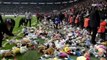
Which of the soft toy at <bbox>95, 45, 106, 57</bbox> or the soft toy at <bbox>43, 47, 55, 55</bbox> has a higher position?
the soft toy at <bbox>43, 47, 55, 55</bbox>

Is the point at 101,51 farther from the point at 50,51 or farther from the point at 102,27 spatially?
the point at 102,27

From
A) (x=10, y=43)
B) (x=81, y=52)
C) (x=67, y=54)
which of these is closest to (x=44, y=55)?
(x=67, y=54)

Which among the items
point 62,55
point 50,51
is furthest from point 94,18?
point 62,55

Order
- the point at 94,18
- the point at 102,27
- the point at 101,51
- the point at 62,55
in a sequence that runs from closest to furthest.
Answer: the point at 62,55 → the point at 101,51 → the point at 94,18 → the point at 102,27

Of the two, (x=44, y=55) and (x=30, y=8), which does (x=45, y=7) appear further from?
(x=44, y=55)

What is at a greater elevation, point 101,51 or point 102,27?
point 101,51

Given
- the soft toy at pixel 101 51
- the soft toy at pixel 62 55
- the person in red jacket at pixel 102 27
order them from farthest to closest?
the person in red jacket at pixel 102 27
the soft toy at pixel 101 51
the soft toy at pixel 62 55

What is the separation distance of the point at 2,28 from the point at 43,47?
5.23 feet

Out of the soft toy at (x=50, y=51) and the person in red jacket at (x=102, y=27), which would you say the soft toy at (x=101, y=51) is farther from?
the person in red jacket at (x=102, y=27)

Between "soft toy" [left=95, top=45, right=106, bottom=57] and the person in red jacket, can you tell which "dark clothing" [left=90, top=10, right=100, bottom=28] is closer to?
the person in red jacket

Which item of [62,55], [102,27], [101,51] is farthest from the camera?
[102,27]

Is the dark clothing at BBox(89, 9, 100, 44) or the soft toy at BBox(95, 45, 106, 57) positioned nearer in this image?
the soft toy at BBox(95, 45, 106, 57)

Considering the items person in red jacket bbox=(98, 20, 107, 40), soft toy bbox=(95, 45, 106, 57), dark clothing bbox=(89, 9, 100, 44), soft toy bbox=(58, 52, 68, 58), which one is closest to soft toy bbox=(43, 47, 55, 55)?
soft toy bbox=(58, 52, 68, 58)

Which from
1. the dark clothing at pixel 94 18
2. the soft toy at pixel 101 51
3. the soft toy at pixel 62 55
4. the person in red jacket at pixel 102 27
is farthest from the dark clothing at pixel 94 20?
the soft toy at pixel 62 55
